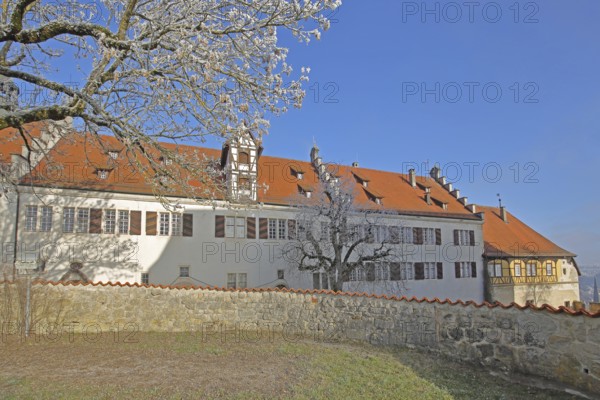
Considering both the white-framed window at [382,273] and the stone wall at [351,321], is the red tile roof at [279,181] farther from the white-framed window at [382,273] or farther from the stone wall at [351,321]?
the stone wall at [351,321]

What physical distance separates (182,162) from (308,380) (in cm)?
408

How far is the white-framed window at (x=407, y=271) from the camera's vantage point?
97.7 ft

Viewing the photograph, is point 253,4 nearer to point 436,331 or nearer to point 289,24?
point 289,24

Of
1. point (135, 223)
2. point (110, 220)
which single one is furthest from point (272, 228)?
point (110, 220)

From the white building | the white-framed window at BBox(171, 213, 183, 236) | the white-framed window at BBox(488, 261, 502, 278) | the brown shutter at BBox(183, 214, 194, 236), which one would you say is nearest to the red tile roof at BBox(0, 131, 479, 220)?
the white building

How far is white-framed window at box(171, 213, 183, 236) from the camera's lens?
23.0 meters

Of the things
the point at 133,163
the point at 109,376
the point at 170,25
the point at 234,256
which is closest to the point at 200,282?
the point at 234,256

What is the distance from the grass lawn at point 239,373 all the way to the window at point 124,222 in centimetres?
1167

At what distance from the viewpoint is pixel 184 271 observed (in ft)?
75.2

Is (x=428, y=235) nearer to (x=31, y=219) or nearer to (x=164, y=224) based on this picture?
(x=164, y=224)

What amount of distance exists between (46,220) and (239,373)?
1703 centimetres

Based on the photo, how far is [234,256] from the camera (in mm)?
24156

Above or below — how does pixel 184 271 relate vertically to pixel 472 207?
below

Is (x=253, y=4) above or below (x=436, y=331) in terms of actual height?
above
